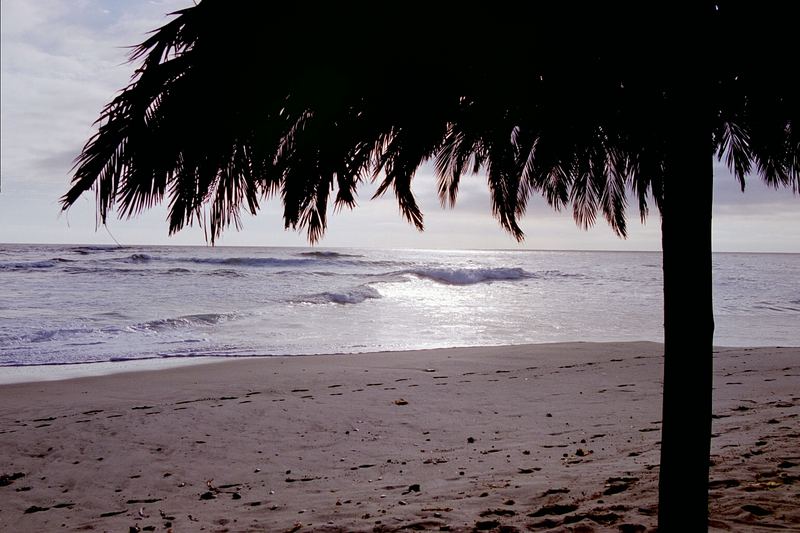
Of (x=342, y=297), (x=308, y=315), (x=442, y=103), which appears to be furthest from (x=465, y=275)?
(x=442, y=103)

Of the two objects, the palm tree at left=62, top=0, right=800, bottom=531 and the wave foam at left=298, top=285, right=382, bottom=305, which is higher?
the palm tree at left=62, top=0, right=800, bottom=531

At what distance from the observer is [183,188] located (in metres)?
2.22

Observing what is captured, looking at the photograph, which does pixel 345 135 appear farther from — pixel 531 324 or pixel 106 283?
pixel 106 283

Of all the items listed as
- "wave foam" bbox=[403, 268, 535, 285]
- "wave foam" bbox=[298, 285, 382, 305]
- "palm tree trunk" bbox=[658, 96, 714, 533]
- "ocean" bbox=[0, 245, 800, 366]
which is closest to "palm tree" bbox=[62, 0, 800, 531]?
"palm tree trunk" bbox=[658, 96, 714, 533]

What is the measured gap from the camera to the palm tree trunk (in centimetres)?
219

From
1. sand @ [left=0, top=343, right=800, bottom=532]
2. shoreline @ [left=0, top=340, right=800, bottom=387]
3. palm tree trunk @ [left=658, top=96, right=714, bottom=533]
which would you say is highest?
palm tree trunk @ [left=658, top=96, right=714, bottom=533]

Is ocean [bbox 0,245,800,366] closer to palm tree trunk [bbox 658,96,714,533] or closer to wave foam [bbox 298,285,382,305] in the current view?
wave foam [bbox 298,285,382,305]

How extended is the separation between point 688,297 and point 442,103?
1.09m

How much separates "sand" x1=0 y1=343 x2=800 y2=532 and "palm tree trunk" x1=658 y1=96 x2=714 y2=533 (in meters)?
1.21

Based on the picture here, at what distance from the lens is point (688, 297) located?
2.21 meters

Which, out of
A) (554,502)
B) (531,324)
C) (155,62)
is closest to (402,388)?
(554,502)

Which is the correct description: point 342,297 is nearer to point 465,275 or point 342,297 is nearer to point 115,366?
point 115,366

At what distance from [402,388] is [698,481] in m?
6.03

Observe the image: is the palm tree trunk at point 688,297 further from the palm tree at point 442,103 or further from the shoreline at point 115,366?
the shoreline at point 115,366
